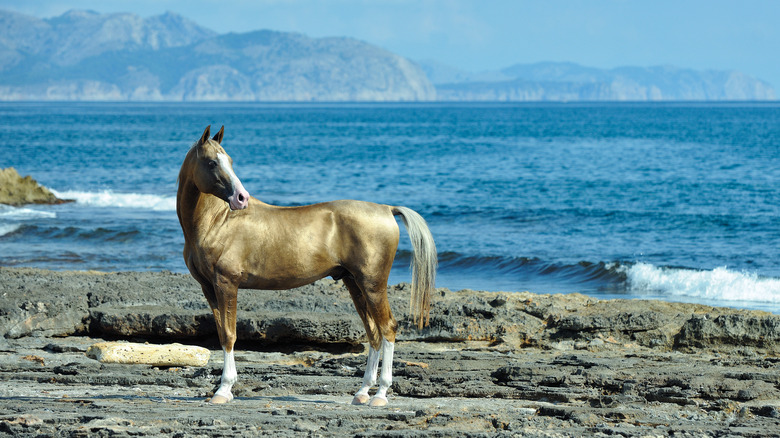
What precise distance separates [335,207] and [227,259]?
1.01 metres

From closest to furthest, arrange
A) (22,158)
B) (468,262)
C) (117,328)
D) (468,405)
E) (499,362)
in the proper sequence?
(468,405), (499,362), (117,328), (468,262), (22,158)

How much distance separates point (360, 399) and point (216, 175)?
2218 mm

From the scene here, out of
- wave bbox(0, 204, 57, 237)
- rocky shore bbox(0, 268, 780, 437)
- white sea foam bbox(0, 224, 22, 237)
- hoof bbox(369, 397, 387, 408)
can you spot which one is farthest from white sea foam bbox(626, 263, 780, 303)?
wave bbox(0, 204, 57, 237)

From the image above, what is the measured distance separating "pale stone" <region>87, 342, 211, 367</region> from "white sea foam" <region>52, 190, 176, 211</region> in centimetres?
2186

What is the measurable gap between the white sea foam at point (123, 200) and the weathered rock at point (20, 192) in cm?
113

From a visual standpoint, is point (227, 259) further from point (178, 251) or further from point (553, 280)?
point (178, 251)

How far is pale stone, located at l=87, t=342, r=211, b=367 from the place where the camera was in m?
8.45

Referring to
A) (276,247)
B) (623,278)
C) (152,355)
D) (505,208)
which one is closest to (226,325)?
(276,247)

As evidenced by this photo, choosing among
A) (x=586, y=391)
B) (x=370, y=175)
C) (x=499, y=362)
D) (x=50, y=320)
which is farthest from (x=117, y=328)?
(x=370, y=175)

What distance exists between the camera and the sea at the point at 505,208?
61.1 ft

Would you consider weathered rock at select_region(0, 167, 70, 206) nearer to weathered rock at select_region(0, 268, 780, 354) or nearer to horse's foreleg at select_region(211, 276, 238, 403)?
weathered rock at select_region(0, 268, 780, 354)

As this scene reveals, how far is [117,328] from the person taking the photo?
9.89m

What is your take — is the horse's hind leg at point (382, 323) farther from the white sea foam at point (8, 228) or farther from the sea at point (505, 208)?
the white sea foam at point (8, 228)

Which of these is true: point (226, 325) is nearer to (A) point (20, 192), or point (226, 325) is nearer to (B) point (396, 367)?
(B) point (396, 367)
